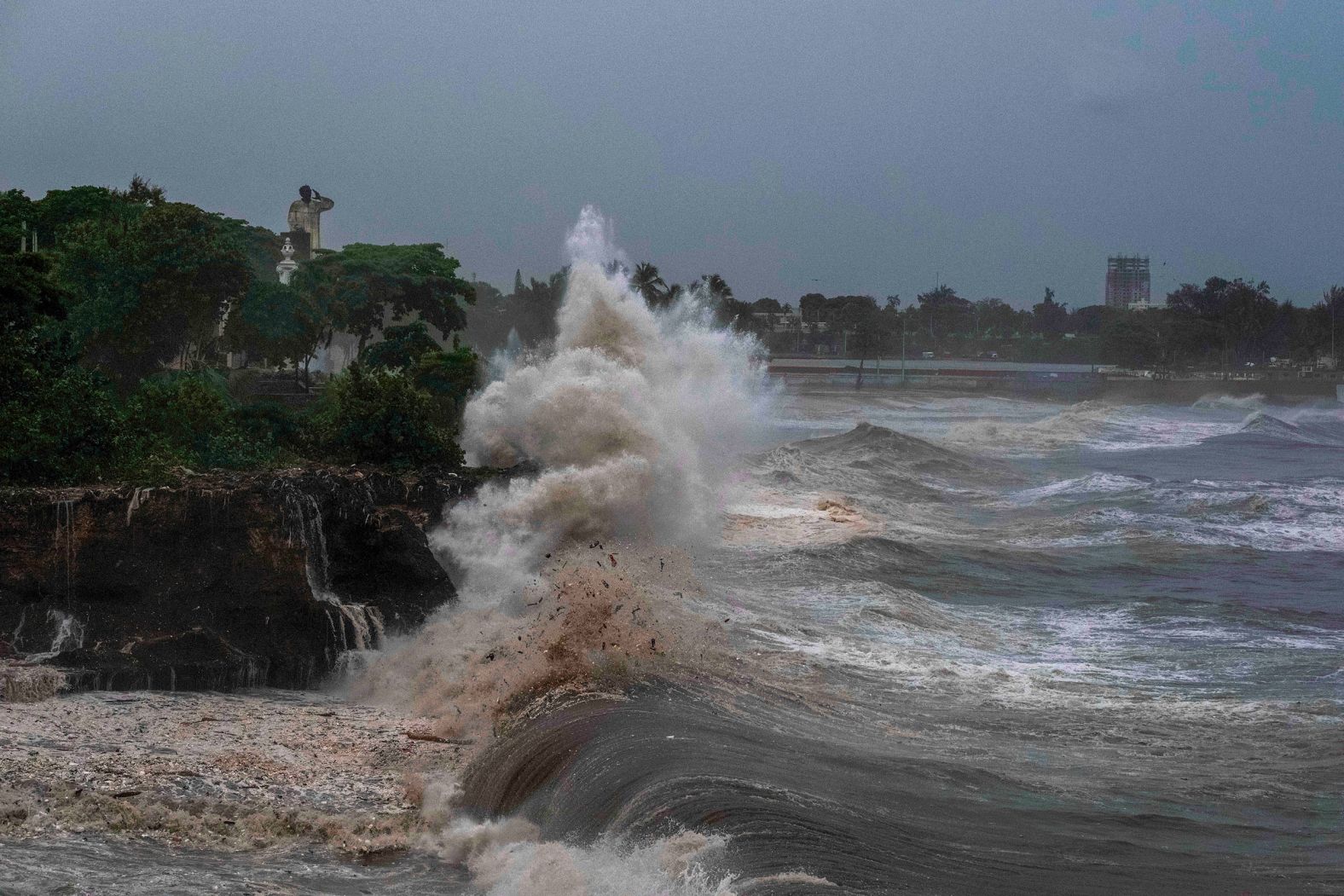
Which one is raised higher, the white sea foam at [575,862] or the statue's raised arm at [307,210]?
the statue's raised arm at [307,210]

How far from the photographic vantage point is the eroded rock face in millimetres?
15758

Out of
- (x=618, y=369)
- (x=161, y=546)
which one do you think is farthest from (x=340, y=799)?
(x=618, y=369)

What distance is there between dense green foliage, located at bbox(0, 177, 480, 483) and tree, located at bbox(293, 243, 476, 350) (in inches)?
2.2

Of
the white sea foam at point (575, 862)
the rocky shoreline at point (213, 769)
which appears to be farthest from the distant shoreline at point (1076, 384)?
the white sea foam at point (575, 862)

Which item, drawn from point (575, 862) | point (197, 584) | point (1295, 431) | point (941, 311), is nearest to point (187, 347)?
point (197, 584)

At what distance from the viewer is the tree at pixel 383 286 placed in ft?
134

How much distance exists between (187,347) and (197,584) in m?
17.3

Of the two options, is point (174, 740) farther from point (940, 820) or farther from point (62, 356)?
point (62, 356)

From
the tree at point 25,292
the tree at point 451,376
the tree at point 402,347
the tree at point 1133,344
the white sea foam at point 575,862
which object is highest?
the tree at point 1133,344

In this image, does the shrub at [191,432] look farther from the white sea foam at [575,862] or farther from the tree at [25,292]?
the white sea foam at [575,862]

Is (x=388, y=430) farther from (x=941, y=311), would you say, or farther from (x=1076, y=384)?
(x=941, y=311)

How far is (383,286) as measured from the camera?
42469 millimetres

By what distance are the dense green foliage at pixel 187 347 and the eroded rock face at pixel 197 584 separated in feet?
3.12

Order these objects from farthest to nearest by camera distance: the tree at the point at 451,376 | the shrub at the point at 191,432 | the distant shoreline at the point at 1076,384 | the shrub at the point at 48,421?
the distant shoreline at the point at 1076,384 → the tree at the point at 451,376 → the shrub at the point at 191,432 → the shrub at the point at 48,421
